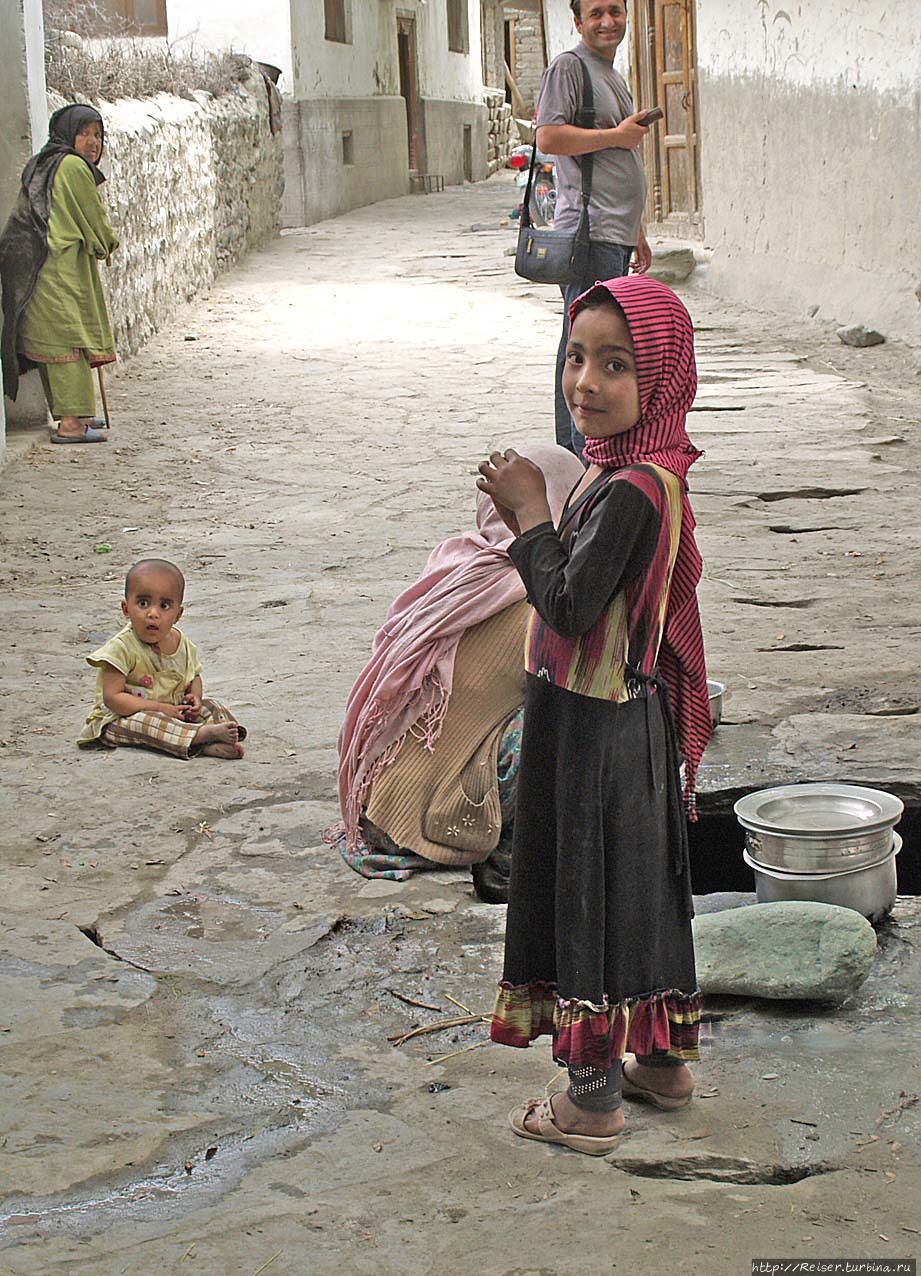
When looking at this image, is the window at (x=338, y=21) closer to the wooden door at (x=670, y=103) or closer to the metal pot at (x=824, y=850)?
the wooden door at (x=670, y=103)

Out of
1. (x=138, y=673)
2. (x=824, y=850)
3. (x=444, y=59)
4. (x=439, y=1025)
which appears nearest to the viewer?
(x=439, y=1025)

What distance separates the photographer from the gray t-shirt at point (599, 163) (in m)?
5.36

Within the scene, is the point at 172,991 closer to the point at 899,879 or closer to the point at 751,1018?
the point at 751,1018

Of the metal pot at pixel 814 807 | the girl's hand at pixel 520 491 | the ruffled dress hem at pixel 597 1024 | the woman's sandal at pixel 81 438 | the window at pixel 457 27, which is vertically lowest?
the ruffled dress hem at pixel 597 1024

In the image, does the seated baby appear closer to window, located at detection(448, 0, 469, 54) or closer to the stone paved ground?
the stone paved ground

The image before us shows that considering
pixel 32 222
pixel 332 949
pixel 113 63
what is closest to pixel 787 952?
pixel 332 949

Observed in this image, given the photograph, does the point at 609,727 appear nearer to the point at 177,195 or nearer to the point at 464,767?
the point at 464,767

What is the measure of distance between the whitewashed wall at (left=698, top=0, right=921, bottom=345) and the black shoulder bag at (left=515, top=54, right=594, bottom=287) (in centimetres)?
411

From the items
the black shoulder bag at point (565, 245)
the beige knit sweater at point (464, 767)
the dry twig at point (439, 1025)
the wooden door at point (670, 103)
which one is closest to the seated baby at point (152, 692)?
the beige knit sweater at point (464, 767)

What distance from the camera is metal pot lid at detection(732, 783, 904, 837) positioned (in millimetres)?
2979

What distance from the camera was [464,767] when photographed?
3287 mm

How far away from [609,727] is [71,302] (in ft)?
21.0

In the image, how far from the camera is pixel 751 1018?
2.62 m

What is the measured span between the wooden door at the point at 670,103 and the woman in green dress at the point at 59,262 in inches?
279
